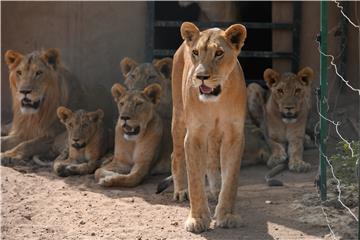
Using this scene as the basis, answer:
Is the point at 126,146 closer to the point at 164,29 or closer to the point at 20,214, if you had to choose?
the point at 20,214

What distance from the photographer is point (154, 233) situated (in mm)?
5559

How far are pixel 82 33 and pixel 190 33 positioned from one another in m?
3.74

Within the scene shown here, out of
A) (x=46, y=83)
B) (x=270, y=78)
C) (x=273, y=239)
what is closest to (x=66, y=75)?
(x=46, y=83)

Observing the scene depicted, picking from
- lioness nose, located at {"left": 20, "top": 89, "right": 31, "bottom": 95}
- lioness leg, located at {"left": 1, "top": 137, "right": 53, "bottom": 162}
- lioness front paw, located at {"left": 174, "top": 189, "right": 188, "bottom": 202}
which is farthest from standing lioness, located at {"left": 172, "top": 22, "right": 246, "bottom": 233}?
lioness leg, located at {"left": 1, "top": 137, "right": 53, "bottom": 162}

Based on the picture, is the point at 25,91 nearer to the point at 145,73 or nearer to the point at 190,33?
the point at 145,73

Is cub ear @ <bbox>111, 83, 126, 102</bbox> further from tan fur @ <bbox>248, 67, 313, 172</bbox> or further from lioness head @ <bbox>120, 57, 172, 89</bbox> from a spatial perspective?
tan fur @ <bbox>248, 67, 313, 172</bbox>

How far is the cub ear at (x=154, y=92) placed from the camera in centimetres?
740

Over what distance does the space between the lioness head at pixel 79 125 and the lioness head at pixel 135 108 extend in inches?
18.3

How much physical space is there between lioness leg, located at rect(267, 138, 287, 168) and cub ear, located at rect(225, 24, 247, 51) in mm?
2156

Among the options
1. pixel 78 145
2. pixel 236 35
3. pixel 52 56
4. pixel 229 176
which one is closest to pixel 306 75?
pixel 78 145

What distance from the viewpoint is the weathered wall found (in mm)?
9172

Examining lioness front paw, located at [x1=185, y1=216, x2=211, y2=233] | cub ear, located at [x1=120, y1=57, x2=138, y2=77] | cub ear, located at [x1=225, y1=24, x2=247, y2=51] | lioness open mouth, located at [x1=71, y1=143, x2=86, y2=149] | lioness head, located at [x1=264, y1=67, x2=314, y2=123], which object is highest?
cub ear, located at [x1=225, y1=24, x2=247, y2=51]

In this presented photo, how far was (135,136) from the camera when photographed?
7.29m

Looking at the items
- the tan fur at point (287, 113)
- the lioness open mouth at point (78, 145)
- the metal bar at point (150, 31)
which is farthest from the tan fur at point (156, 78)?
the tan fur at point (287, 113)
